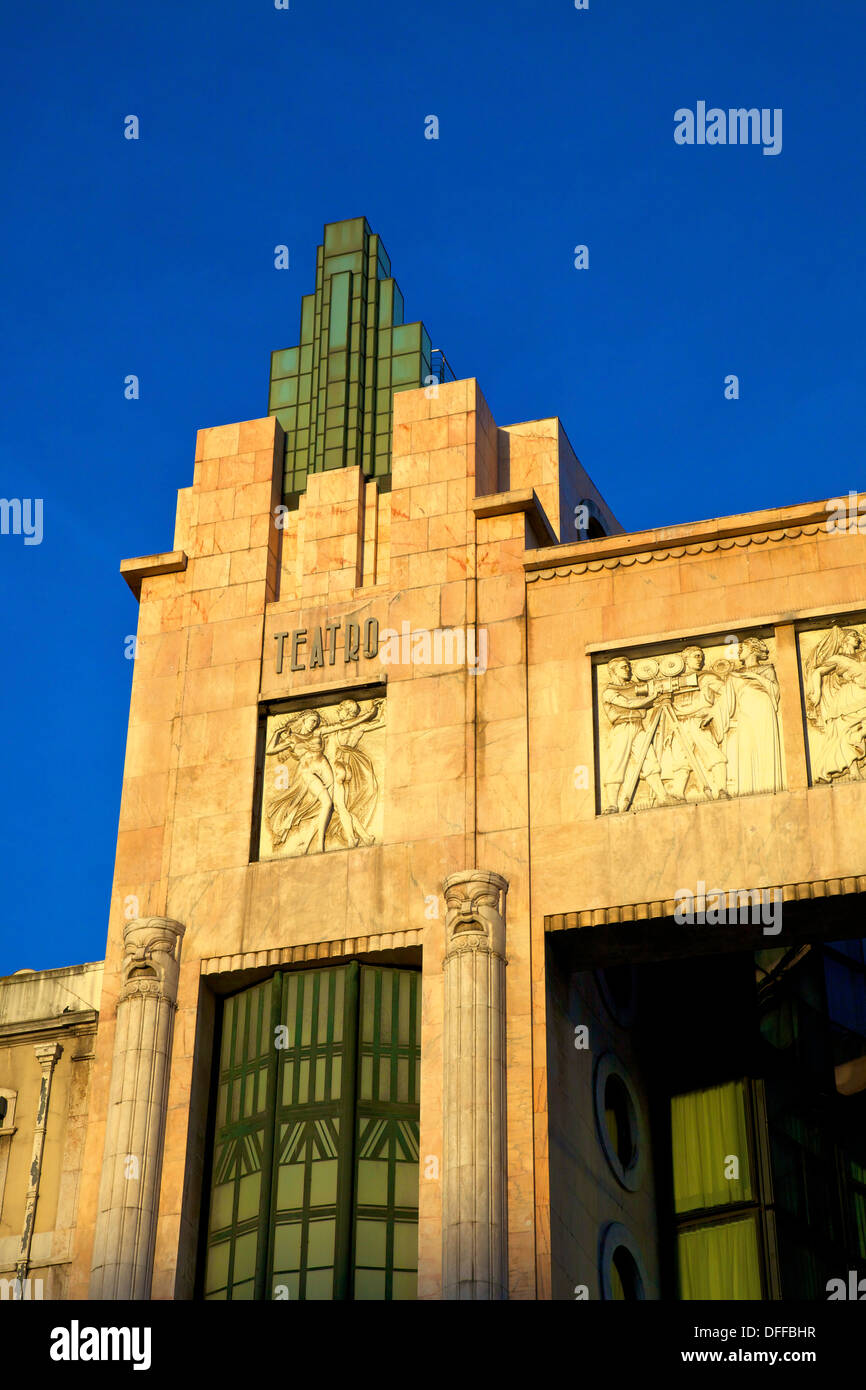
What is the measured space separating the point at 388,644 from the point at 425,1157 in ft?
27.9

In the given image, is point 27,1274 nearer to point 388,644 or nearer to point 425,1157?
point 425,1157

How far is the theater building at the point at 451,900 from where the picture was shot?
3016 cm

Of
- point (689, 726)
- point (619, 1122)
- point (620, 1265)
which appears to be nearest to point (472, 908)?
point (689, 726)

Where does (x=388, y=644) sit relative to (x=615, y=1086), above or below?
above

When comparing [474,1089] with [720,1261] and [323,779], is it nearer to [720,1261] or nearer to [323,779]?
[323,779]

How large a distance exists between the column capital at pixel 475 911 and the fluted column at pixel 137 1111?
177 inches

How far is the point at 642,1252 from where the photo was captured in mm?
33781

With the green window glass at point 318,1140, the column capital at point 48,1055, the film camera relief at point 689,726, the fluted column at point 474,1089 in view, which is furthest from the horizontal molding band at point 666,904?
the column capital at point 48,1055

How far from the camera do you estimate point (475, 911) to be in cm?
3069

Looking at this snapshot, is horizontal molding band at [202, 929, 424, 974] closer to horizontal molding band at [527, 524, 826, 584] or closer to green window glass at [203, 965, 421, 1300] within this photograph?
green window glass at [203, 965, 421, 1300]

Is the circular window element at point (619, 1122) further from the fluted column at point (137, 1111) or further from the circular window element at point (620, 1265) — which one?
the fluted column at point (137, 1111)

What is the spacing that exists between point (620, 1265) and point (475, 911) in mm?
6461

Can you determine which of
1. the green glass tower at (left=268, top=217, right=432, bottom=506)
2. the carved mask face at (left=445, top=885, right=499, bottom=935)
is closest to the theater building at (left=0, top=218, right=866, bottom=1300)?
the carved mask face at (left=445, top=885, right=499, bottom=935)

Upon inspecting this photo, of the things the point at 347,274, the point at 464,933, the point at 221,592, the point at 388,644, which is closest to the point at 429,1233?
the point at 464,933
